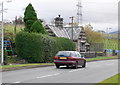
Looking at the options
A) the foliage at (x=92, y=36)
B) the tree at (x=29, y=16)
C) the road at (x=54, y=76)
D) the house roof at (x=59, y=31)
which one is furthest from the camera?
the foliage at (x=92, y=36)

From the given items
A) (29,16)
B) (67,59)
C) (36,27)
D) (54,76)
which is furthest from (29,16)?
(54,76)

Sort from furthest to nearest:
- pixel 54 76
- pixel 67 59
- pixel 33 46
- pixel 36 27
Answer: pixel 36 27 → pixel 33 46 → pixel 67 59 → pixel 54 76

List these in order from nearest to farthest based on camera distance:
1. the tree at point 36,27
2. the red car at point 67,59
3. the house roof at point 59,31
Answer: the red car at point 67,59, the tree at point 36,27, the house roof at point 59,31

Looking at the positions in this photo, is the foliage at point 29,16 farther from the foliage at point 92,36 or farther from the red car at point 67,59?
the foliage at point 92,36

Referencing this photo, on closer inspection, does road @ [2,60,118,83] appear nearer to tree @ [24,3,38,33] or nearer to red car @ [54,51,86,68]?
red car @ [54,51,86,68]

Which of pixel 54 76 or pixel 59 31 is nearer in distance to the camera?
pixel 54 76

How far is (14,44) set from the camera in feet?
133

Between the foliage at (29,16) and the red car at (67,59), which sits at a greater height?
the foliage at (29,16)

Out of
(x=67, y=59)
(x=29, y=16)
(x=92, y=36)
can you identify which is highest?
(x=29, y=16)

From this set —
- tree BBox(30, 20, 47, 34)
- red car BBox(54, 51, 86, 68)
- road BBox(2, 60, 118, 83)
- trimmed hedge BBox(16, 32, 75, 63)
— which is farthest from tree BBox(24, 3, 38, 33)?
road BBox(2, 60, 118, 83)

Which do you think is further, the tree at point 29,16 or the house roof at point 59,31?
the house roof at point 59,31

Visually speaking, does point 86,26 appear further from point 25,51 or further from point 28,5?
point 25,51

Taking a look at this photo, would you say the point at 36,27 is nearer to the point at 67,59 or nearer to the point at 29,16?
the point at 29,16

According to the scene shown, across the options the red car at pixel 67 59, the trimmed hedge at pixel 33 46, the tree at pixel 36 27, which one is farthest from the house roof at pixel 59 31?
the red car at pixel 67 59
